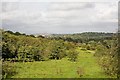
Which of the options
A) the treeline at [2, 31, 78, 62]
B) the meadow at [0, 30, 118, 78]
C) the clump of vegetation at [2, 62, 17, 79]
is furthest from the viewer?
the treeline at [2, 31, 78, 62]

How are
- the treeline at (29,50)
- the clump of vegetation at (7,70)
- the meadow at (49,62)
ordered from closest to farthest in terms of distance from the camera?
the meadow at (49,62)
the clump of vegetation at (7,70)
the treeline at (29,50)

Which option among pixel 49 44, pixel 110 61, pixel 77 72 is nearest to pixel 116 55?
pixel 110 61

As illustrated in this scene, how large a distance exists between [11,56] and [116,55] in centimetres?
2194

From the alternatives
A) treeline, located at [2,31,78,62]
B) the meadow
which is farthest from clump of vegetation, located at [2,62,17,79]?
treeline, located at [2,31,78,62]

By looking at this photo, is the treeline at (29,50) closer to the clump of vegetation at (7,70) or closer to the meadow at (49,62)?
the meadow at (49,62)

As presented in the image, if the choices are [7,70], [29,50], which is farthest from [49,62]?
[7,70]

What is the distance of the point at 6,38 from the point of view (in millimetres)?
41500

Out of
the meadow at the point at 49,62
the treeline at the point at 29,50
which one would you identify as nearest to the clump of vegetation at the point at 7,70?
the meadow at the point at 49,62

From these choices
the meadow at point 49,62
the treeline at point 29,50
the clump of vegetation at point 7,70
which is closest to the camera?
the meadow at point 49,62

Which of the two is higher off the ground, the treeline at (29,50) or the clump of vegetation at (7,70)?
the treeline at (29,50)

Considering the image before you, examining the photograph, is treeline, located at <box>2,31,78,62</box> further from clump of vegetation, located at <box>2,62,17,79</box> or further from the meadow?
clump of vegetation, located at <box>2,62,17,79</box>

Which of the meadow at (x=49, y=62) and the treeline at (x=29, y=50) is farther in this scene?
the treeline at (x=29, y=50)

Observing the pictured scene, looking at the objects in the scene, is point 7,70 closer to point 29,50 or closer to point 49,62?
point 49,62

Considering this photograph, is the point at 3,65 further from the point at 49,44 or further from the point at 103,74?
the point at 49,44
